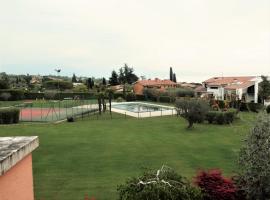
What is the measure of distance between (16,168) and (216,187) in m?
5.44

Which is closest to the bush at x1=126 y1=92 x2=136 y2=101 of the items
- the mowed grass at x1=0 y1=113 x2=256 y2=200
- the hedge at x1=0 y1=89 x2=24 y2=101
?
the hedge at x1=0 y1=89 x2=24 y2=101

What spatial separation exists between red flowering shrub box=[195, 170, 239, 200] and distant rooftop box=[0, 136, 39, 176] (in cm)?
478

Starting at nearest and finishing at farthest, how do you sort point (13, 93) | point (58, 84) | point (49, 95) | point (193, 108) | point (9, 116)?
point (193, 108), point (9, 116), point (13, 93), point (49, 95), point (58, 84)

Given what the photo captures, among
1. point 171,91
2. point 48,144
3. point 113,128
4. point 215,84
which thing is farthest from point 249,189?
point 215,84

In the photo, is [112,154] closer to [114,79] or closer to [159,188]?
[159,188]

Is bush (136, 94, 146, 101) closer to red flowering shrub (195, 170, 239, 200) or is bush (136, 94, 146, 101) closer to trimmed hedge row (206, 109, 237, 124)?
trimmed hedge row (206, 109, 237, 124)

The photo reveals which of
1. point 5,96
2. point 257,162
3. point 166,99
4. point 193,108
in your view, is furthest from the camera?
point 5,96

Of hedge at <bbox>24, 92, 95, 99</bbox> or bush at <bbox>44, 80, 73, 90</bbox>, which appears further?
bush at <bbox>44, 80, 73, 90</bbox>

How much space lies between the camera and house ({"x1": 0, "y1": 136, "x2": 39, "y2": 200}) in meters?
4.71

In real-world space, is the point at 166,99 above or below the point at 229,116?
above

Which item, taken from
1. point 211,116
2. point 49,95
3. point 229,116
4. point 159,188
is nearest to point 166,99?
point 49,95

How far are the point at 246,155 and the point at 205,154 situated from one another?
10.1 meters

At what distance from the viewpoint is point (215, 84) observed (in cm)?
6806

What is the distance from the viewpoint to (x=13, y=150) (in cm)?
504
